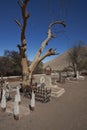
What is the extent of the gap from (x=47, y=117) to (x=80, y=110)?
2580mm

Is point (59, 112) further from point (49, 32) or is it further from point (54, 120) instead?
point (49, 32)

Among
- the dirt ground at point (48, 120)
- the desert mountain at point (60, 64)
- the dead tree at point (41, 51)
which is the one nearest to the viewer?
the dirt ground at point (48, 120)

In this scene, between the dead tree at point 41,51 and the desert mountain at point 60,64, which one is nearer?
the dead tree at point 41,51

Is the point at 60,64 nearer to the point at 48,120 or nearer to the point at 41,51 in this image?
the point at 41,51

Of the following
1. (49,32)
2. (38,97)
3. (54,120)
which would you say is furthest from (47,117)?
(49,32)

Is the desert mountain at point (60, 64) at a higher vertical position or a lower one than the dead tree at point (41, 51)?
higher

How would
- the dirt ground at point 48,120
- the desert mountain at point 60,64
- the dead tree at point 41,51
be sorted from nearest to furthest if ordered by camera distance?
the dirt ground at point 48,120 < the dead tree at point 41,51 < the desert mountain at point 60,64

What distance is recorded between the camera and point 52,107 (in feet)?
32.5

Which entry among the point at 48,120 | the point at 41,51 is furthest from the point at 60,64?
the point at 48,120

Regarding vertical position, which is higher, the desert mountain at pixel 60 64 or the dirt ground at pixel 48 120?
the desert mountain at pixel 60 64

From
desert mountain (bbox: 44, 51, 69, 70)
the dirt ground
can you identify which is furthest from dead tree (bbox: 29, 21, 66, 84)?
desert mountain (bbox: 44, 51, 69, 70)

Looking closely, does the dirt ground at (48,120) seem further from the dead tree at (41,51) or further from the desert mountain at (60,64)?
the desert mountain at (60,64)

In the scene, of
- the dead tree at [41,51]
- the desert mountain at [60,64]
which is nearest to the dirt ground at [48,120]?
the dead tree at [41,51]

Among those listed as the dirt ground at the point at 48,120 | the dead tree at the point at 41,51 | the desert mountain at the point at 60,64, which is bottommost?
the dirt ground at the point at 48,120
